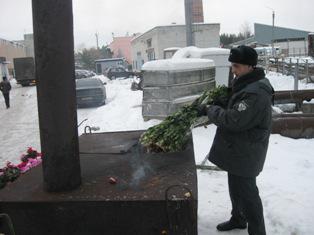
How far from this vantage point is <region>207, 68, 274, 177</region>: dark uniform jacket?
3572 millimetres

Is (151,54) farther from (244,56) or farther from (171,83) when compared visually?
(244,56)

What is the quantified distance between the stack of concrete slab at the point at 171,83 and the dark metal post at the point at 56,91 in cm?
714

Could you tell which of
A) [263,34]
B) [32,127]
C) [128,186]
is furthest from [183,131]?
[263,34]

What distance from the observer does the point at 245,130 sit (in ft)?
12.1

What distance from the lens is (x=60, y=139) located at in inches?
122

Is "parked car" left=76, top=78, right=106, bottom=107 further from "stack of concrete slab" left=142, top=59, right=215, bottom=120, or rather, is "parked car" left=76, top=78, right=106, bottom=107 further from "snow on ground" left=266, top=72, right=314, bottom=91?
"stack of concrete slab" left=142, top=59, right=215, bottom=120

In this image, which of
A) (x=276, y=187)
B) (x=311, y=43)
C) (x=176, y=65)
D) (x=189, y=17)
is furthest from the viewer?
(x=311, y=43)

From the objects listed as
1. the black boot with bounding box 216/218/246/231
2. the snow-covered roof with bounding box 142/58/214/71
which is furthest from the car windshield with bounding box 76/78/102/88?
the black boot with bounding box 216/218/246/231

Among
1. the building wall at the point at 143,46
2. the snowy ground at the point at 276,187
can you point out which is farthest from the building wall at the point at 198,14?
the snowy ground at the point at 276,187

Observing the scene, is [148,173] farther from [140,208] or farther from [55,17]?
[55,17]

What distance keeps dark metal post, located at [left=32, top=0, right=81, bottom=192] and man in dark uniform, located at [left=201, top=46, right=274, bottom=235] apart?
1.35 meters

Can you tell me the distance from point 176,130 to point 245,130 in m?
0.80

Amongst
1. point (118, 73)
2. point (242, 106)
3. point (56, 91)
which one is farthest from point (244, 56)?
point (118, 73)

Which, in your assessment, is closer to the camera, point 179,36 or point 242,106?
point 242,106
